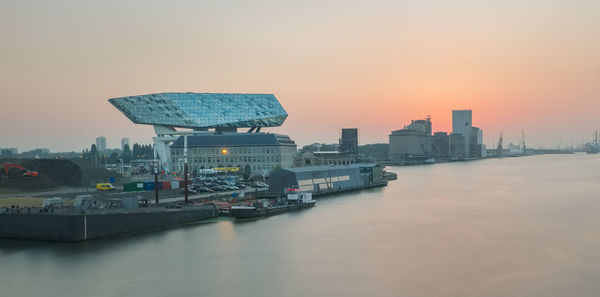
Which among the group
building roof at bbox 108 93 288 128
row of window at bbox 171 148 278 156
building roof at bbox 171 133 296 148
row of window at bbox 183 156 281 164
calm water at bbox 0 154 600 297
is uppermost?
building roof at bbox 108 93 288 128

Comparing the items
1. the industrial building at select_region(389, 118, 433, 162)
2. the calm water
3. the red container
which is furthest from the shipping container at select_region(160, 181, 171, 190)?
the industrial building at select_region(389, 118, 433, 162)

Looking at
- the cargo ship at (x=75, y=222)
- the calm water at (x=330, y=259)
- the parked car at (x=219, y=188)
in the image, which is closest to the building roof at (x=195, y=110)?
the parked car at (x=219, y=188)

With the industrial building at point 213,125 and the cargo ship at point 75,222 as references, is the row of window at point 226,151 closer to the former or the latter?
the industrial building at point 213,125

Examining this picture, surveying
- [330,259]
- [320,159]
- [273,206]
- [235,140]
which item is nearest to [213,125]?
[235,140]

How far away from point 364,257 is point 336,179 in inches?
1156

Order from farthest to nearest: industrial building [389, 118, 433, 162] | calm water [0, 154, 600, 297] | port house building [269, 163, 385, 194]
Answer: industrial building [389, 118, 433, 162] → port house building [269, 163, 385, 194] → calm water [0, 154, 600, 297]

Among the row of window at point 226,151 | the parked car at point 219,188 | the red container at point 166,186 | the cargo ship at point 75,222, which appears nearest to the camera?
the cargo ship at point 75,222

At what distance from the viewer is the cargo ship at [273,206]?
30.8 metres

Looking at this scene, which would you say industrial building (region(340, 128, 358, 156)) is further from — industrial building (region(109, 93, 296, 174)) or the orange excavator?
the orange excavator

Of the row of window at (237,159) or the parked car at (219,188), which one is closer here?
the parked car at (219,188)

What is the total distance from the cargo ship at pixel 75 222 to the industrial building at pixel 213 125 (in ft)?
143

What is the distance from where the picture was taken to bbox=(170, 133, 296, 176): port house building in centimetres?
7006

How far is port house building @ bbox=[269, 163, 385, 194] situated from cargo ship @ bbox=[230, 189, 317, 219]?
7.21 ft

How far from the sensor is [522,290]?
53.8 feet
